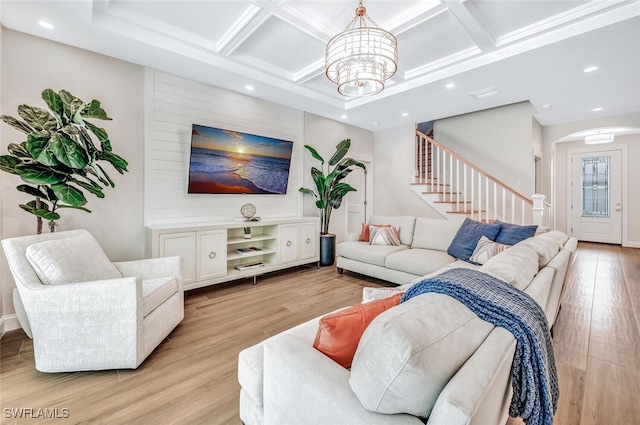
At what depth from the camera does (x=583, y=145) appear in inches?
278

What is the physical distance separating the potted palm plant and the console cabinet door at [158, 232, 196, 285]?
214 cm

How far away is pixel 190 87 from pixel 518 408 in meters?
4.32

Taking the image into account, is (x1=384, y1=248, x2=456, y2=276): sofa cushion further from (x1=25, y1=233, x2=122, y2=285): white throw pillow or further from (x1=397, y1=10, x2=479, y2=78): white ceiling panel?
(x1=25, y1=233, x2=122, y2=285): white throw pillow

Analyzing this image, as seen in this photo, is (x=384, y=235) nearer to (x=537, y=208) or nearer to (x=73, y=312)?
(x=537, y=208)

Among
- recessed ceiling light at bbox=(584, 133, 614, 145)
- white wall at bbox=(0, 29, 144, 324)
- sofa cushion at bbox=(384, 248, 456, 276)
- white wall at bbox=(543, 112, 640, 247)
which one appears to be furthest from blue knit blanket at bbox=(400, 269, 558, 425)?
recessed ceiling light at bbox=(584, 133, 614, 145)

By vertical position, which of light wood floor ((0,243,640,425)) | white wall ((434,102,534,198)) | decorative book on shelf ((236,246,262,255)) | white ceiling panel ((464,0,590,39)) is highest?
white ceiling panel ((464,0,590,39))

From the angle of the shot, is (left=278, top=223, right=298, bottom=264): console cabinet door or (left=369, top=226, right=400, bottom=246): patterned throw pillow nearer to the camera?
(left=369, top=226, right=400, bottom=246): patterned throw pillow

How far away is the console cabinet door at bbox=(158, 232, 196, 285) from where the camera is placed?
3.17m

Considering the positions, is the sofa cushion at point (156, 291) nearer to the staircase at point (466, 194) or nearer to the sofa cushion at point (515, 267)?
the sofa cushion at point (515, 267)

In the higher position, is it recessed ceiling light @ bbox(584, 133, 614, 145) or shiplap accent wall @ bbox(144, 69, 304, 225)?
recessed ceiling light @ bbox(584, 133, 614, 145)

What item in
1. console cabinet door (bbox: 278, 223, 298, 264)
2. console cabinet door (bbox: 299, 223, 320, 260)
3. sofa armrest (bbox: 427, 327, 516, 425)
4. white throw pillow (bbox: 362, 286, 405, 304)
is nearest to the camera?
sofa armrest (bbox: 427, 327, 516, 425)

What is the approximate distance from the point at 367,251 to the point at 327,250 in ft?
3.76

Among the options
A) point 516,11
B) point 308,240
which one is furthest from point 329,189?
point 516,11

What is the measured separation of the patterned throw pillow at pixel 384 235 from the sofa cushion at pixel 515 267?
2.29 meters
